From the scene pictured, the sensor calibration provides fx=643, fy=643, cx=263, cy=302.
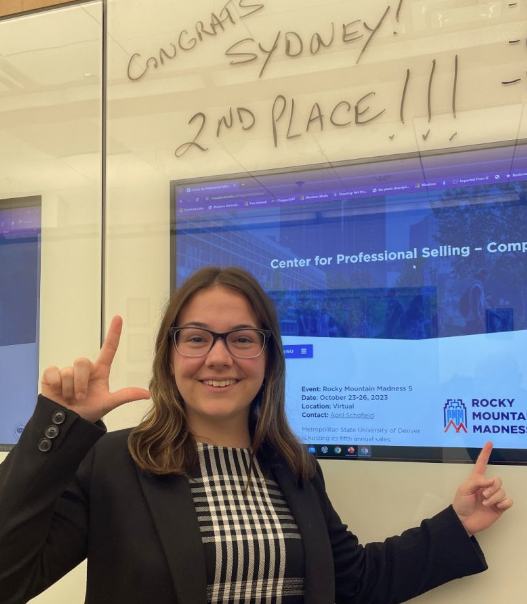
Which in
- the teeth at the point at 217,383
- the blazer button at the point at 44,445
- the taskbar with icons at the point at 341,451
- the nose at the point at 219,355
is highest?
the nose at the point at 219,355

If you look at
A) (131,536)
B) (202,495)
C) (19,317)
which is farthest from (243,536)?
(19,317)

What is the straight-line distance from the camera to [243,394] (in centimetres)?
141

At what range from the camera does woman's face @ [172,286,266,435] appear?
4.51 ft

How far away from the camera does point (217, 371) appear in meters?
1.38

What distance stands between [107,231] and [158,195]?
19 cm

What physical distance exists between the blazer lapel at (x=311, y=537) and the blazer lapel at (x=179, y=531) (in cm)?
23

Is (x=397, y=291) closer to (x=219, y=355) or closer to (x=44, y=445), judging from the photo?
(x=219, y=355)

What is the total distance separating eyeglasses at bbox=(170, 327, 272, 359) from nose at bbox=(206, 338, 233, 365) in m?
0.01

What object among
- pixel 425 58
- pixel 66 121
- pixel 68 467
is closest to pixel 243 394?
pixel 68 467

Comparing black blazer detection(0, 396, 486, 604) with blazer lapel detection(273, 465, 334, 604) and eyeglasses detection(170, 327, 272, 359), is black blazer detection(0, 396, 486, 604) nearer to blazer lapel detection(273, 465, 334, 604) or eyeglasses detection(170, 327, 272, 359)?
blazer lapel detection(273, 465, 334, 604)

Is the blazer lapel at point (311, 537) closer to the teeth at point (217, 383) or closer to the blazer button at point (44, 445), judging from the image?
the teeth at point (217, 383)

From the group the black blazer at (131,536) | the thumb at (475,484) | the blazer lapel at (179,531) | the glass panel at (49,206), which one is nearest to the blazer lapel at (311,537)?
the black blazer at (131,536)

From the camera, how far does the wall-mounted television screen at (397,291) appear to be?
1562 millimetres

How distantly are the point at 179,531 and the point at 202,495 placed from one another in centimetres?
11
